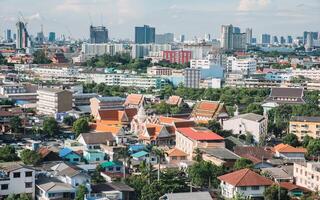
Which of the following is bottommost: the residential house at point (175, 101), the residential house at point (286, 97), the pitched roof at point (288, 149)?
the pitched roof at point (288, 149)

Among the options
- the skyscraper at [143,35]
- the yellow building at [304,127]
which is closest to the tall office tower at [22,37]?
the skyscraper at [143,35]

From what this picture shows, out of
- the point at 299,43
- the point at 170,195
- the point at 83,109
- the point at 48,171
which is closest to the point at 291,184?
the point at 170,195

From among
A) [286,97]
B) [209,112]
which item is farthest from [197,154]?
[286,97]

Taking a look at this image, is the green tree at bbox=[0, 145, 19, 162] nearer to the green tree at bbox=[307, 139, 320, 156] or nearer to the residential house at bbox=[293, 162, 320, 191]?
the residential house at bbox=[293, 162, 320, 191]

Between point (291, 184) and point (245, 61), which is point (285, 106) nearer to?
point (291, 184)

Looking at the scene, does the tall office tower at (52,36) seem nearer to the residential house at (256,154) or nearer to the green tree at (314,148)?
the green tree at (314,148)

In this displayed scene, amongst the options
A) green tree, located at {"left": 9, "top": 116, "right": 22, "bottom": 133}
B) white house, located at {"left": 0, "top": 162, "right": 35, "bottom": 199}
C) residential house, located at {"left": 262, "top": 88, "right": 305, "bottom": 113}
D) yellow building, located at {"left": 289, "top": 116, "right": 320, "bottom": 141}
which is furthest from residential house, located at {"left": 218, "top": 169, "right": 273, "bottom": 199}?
residential house, located at {"left": 262, "top": 88, "right": 305, "bottom": 113}
